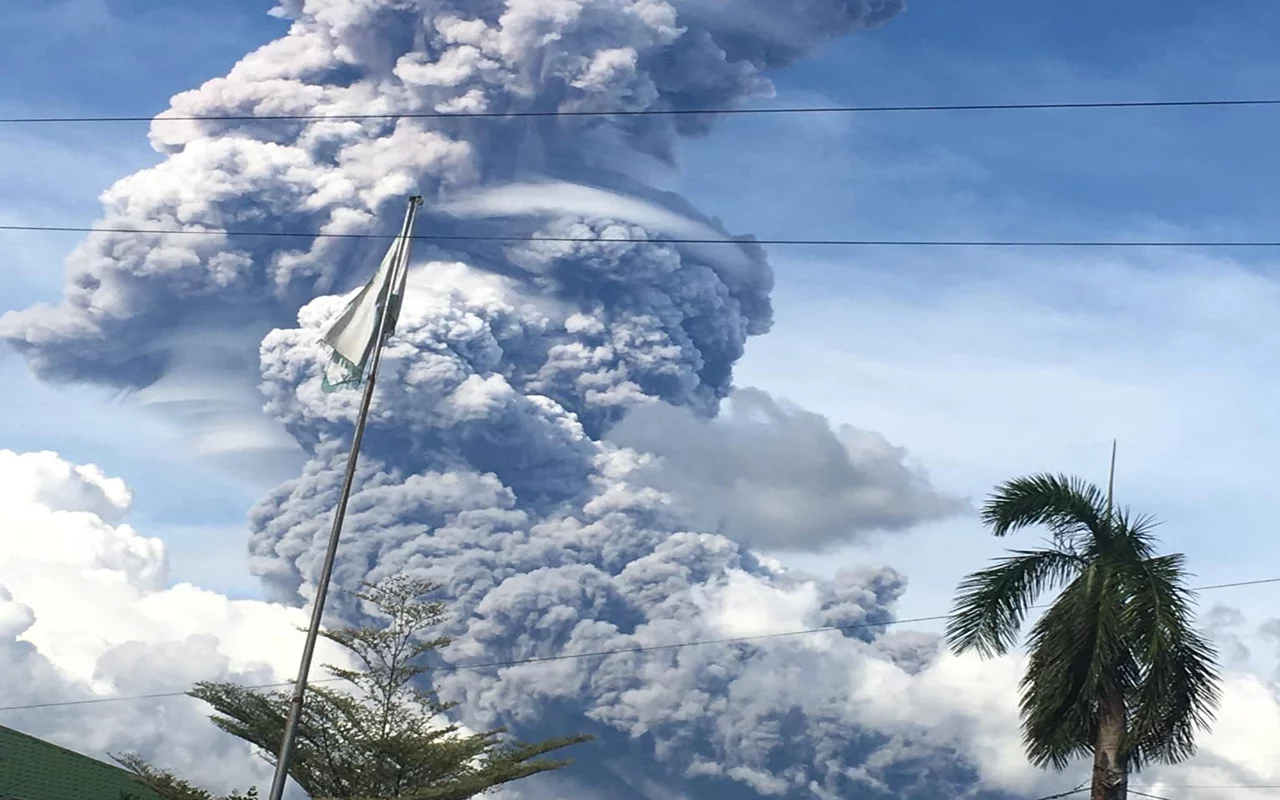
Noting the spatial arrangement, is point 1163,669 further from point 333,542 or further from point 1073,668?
point 333,542

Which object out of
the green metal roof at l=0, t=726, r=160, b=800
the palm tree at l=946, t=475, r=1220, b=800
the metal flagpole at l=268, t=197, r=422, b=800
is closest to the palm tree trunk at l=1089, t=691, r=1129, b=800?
the palm tree at l=946, t=475, r=1220, b=800

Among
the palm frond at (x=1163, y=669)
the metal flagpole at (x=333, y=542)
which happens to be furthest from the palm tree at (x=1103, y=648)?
the metal flagpole at (x=333, y=542)

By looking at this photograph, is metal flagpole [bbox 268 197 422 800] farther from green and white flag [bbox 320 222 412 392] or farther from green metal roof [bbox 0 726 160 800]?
green metal roof [bbox 0 726 160 800]

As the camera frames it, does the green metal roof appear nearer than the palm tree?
No

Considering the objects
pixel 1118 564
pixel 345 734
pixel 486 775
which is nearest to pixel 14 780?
pixel 345 734

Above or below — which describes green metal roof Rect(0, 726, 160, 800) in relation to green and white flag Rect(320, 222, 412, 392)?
below

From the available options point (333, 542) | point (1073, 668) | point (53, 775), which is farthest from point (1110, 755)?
point (53, 775)

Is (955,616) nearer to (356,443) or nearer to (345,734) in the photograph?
(356,443)
